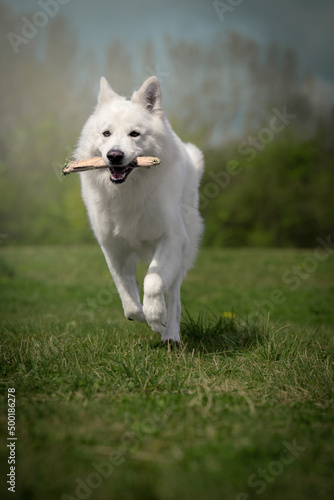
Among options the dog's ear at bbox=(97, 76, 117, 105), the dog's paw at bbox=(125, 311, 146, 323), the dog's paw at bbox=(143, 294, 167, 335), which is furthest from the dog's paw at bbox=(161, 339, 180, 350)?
the dog's ear at bbox=(97, 76, 117, 105)

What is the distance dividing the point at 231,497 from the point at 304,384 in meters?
1.49

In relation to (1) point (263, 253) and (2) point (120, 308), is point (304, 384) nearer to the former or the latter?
(2) point (120, 308)

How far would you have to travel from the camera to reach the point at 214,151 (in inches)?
669

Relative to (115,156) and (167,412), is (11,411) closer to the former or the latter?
(167,412)

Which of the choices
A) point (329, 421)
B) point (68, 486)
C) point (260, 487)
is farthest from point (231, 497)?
point (329, 421)

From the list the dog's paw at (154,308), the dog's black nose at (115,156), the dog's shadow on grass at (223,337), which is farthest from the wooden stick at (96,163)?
the dog's shadow on grass at (223,337)

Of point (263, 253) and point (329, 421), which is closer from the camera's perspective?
point (329, 421)

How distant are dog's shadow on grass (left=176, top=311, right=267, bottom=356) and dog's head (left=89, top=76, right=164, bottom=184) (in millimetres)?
1685

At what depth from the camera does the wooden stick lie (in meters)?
3.79

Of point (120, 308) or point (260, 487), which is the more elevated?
point (260, 487)

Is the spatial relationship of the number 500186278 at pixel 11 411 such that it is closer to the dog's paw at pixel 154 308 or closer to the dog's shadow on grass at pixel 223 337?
the dog's paw at pixel 154 308

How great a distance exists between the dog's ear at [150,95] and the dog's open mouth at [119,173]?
2.14ft

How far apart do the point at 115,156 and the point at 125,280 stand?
1.36m

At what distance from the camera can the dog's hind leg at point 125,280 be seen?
174 inches
